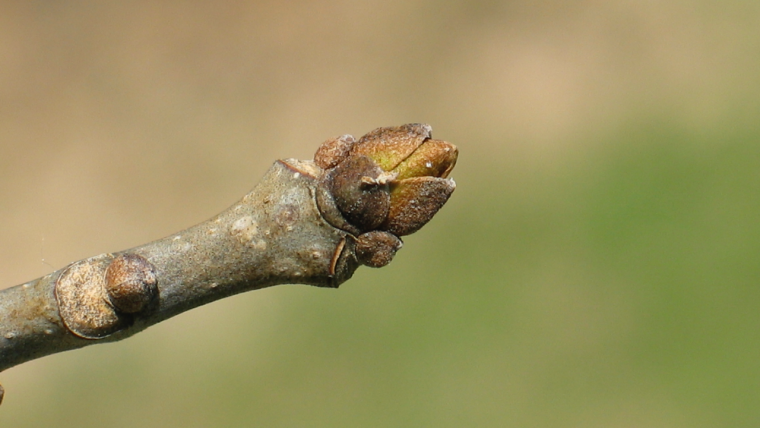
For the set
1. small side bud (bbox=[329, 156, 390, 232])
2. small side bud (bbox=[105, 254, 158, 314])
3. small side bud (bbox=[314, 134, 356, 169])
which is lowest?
A: small side bud (bbox=[105, 254, 158, 314])

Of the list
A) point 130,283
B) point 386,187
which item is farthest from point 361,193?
point 130,283

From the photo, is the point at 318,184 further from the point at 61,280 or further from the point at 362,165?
the point at 61,280

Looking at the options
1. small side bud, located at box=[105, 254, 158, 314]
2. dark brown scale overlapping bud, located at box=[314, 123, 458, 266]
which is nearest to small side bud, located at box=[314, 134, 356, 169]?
dark brown scale overlapping bud, located at box=[314, 123, 458, 266]

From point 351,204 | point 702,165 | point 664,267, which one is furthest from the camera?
point 702,165

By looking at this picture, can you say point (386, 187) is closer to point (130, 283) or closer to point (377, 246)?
point (377, 246)

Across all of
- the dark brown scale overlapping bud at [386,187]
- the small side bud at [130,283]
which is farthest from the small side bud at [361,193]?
the small side bud at [130,283]

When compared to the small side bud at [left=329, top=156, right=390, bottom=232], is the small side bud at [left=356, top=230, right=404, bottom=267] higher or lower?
lower

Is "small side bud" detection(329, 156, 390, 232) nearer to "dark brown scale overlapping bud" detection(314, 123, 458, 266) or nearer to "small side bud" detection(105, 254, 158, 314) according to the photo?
"dark brown scale overlapping bud" detection(314, 123, 458, 266)

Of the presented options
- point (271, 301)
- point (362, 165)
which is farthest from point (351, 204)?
point (271, 301)
